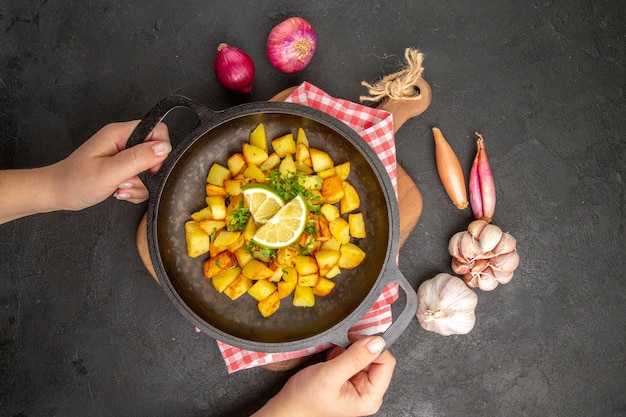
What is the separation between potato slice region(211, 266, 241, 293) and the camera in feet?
5.80

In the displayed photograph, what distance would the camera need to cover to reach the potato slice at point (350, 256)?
1773 mm

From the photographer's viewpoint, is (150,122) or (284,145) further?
(284,145)

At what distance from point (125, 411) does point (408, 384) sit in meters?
1.13

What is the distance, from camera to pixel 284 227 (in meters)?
1.66

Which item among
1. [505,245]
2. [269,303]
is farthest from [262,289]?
[505,245]

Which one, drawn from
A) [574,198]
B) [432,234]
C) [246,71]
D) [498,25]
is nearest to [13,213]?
[246,71]

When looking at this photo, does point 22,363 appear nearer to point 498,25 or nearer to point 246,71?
point 246,71

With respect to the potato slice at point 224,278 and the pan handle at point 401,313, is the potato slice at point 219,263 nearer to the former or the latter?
the potato slice at point 224,278

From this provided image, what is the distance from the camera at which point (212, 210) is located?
175cm

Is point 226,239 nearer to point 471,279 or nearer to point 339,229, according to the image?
point 339,229

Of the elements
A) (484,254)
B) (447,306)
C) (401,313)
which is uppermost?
(401,313)

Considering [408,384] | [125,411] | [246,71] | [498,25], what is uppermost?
[246,71]

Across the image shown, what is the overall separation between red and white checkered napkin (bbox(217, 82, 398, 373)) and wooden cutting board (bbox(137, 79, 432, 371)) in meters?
0.04

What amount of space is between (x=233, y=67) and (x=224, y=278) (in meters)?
0.77
